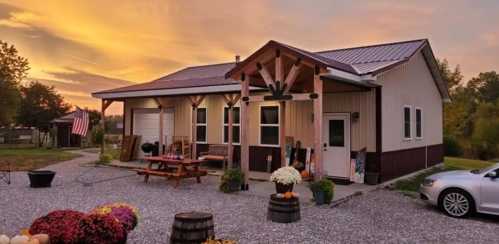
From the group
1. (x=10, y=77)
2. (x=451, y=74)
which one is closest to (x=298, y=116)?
(x=10, y=77)

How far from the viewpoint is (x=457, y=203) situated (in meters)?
6.71

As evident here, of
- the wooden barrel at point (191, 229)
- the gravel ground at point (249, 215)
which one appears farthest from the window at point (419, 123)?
the wooden barrel at point (191, 229)

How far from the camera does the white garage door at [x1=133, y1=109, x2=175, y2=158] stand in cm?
1462

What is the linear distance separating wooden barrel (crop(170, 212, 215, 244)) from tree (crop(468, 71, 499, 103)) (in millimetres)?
47444

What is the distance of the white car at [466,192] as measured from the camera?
639cm

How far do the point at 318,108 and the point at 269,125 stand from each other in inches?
181

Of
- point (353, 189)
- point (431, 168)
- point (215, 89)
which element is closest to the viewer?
point (353, 189)

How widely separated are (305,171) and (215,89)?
12.9 ft

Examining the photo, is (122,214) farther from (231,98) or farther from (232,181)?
(231,98)

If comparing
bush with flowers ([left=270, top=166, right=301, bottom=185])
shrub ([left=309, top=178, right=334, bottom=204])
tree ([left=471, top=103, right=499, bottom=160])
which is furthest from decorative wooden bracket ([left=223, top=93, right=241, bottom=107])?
tree ([left=471, top=103, right=499, bottom=160])

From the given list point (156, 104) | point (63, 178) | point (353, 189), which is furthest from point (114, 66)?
point (353, 189)

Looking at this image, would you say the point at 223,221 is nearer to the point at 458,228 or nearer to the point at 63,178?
the point at 458,228

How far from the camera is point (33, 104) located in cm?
3095

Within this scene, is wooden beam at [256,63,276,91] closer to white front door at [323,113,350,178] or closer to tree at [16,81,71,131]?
white front door at [323,113,350,178]
